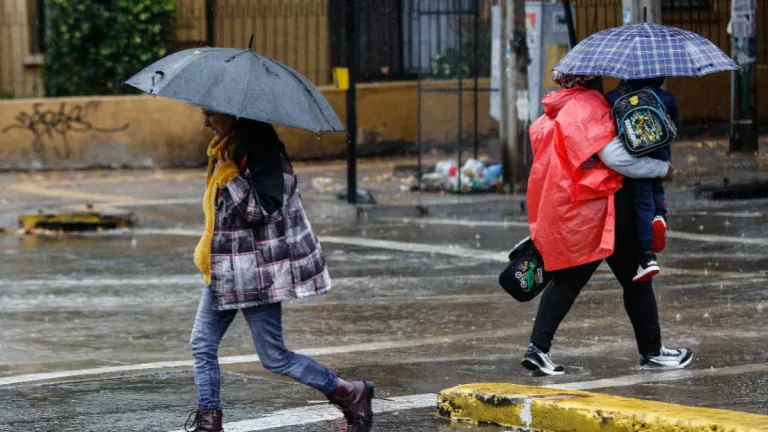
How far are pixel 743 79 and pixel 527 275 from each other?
13.3m

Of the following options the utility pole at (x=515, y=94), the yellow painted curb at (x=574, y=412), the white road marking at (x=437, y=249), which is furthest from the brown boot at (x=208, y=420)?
the utility pole at (x=515, y=94)

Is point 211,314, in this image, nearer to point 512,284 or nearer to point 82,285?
point 512,284

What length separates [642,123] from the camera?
278 inches

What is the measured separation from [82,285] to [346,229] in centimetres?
435

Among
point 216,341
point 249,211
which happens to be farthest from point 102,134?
point 249,211

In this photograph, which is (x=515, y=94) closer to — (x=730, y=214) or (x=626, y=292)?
(x=730, y=214)

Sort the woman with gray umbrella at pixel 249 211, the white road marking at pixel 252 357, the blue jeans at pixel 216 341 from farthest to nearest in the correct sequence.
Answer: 1. the white road marking at pixel 252 357
2. the blue jeans at pixel 216 341
3. the woman with gray umbrella at pixel 249 211

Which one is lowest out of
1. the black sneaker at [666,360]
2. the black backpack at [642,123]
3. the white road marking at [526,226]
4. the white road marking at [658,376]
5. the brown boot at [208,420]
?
the white road marking at [526,226]

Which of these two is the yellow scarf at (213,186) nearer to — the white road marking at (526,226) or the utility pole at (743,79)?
the white road marking at (526,226)

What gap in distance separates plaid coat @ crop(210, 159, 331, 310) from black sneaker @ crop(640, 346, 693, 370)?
2305 millimetres

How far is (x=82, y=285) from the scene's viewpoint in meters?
11.6

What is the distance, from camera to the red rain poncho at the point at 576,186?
706cm

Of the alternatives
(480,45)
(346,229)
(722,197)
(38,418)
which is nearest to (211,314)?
(38,418)

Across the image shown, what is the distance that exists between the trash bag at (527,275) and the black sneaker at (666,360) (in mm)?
689
